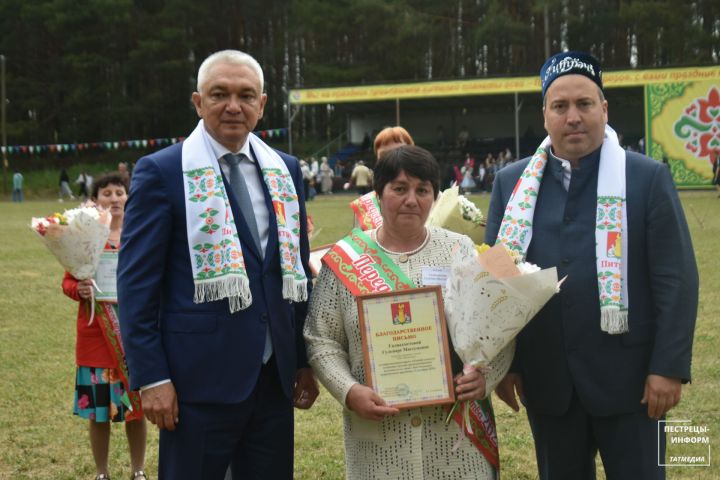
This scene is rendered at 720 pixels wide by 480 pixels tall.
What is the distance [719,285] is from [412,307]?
8912 millimetres

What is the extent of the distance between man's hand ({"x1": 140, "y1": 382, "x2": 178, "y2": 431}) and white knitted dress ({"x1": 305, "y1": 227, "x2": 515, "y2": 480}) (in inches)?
22.3

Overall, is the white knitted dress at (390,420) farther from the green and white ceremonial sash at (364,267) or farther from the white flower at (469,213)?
the white flower at (469,213)

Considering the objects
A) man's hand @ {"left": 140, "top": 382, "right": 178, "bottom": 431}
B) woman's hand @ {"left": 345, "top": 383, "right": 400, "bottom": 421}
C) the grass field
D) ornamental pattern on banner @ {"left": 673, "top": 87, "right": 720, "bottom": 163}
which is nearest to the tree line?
ornamental pattern on banner @ {"left": 673, "top": 87, "right": 720, "bottom": 163}

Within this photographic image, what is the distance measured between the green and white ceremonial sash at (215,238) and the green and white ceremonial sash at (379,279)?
179 millimetres

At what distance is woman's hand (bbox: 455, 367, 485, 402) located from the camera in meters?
3.18

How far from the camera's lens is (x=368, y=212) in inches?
200

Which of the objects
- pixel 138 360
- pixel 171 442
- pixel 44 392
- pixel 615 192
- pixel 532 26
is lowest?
pixel 44 392

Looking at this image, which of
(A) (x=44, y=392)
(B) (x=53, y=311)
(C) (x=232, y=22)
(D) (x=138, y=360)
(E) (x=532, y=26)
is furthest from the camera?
(C) (x=232, y=22)

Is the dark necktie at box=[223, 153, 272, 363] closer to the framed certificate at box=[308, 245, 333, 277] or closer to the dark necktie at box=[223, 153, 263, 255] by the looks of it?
the dark necktie at box=[223, 153, 263, 255]

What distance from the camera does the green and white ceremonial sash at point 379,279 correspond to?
329cm

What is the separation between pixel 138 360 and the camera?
306 centimetres

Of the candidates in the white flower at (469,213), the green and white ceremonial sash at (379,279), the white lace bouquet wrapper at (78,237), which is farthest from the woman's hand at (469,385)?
the white lace bouquet wrapper at (78,237)

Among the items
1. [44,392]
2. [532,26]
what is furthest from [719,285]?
[532,26]

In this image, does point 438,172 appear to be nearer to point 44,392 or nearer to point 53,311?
point 44,392
